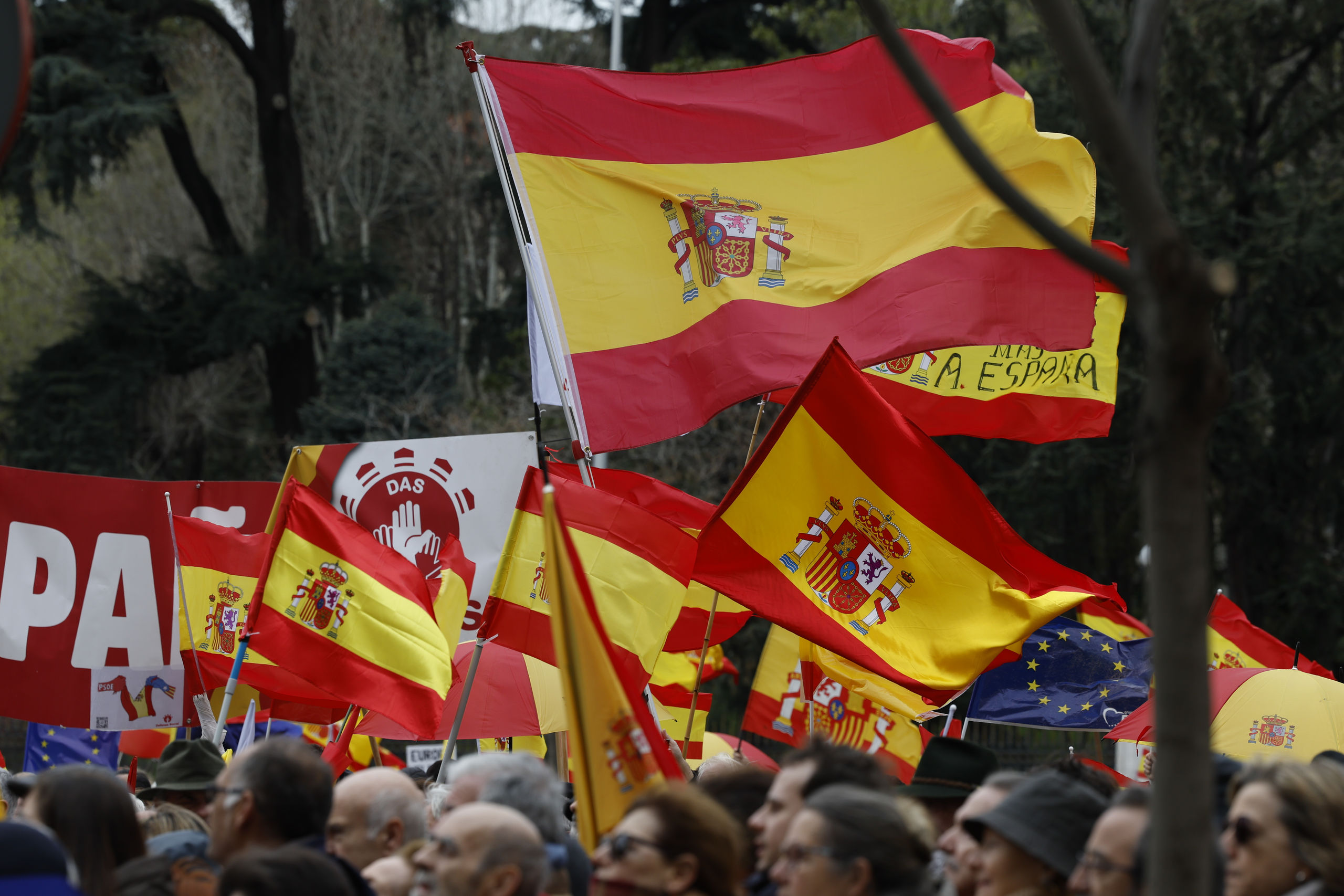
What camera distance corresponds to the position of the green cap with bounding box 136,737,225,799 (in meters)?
5.42

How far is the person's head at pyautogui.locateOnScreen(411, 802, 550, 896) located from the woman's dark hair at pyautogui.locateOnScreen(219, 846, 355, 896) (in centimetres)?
20

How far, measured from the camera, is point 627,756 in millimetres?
3996

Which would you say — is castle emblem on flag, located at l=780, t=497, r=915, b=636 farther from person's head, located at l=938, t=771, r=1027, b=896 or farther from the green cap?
the green cap

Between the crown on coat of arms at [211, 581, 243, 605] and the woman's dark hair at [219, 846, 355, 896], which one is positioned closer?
the woman's dark hair at [219, 846, 355, 896]

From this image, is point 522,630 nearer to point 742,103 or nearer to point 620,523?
point 620,523

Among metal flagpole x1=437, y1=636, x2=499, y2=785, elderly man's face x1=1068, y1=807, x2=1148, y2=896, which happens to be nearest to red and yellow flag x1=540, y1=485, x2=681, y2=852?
elderly man's face x1=1068, y1=807, x2=1148, y2=896

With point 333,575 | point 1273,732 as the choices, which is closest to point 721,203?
point 333,575

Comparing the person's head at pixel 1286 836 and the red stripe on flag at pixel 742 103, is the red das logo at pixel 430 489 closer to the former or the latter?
the red stripe on flag at pixel 742 103

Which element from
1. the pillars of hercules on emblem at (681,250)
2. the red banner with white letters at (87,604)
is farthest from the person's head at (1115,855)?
the red banner with white letters at (87,604)

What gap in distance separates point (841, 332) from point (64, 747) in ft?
19.7

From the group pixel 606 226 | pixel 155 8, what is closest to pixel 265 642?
pixel 606 226

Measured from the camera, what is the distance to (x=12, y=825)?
3299 millimetres

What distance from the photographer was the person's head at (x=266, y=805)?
12.9ft

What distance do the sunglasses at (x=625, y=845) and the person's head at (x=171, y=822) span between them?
1.76 m
